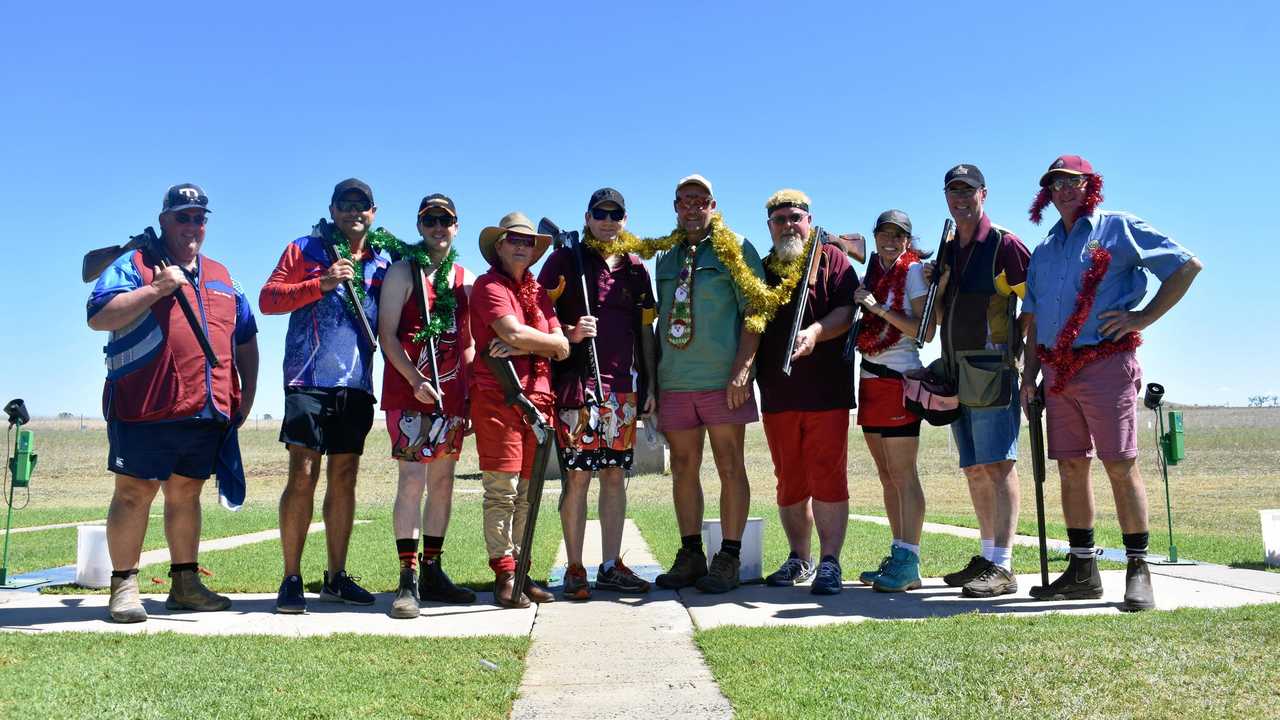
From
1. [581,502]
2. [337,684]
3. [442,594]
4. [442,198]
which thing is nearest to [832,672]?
[337,684]

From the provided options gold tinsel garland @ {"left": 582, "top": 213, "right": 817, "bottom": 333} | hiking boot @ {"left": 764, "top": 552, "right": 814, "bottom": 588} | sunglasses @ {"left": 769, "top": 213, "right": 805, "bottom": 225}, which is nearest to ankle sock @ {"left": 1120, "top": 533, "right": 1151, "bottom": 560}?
hiking boot @ {"left": 764, "top": 552, "right": 814, "bottom": 588}

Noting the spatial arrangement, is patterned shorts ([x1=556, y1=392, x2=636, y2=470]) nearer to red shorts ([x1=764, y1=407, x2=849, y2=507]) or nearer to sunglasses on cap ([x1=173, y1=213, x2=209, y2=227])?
red shorts ([x1=764, y1=407, x2=849, y2=507])

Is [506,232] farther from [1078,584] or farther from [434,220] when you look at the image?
[1078,584]

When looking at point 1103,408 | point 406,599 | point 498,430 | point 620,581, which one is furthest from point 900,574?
point 406,599

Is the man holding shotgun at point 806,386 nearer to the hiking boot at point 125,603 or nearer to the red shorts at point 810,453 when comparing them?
the red shorts at point 810,453

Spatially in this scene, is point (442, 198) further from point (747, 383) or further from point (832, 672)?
point (832, 672)

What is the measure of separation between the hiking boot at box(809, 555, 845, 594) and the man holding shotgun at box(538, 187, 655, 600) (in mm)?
1060

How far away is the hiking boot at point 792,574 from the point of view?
6.25m

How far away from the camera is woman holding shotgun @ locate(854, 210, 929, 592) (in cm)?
602

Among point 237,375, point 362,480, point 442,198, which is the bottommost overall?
point 362,480

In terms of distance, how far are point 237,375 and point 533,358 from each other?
184cm

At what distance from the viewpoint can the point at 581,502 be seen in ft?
19.5

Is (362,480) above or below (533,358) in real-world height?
below

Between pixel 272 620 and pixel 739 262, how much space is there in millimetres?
3414
